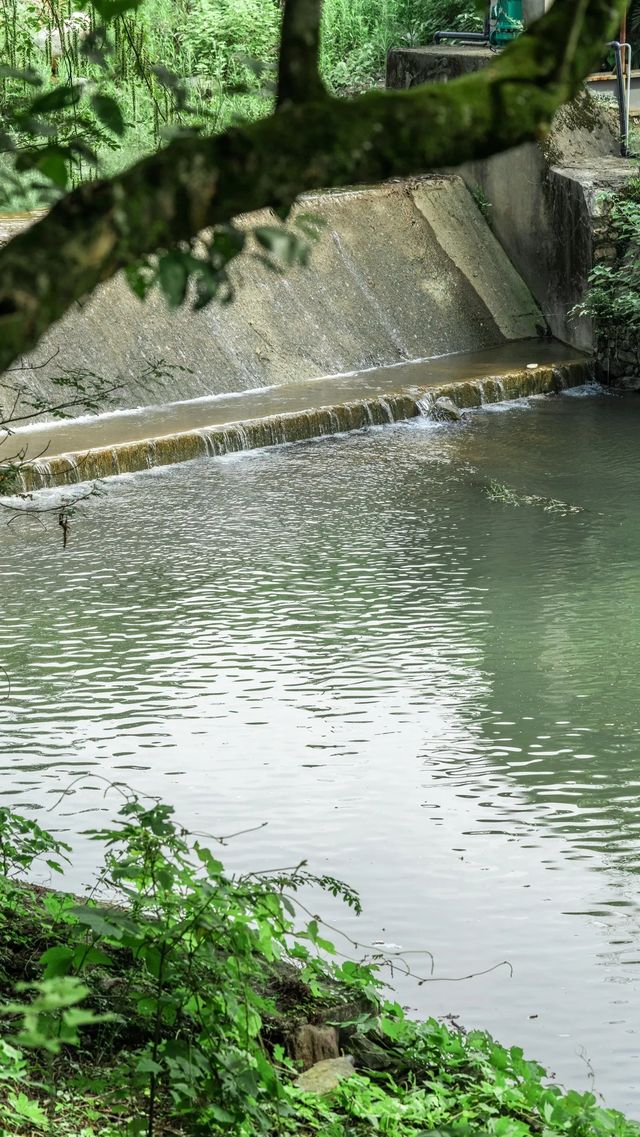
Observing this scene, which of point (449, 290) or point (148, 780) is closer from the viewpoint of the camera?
point (148, 780)

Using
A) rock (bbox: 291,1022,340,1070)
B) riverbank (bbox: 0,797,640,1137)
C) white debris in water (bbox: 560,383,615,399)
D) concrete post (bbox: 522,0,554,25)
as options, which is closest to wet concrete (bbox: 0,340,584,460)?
white debris in water (bbox: 560,383,615,399)

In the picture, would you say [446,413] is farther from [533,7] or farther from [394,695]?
[394,695]

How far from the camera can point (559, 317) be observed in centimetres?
1353

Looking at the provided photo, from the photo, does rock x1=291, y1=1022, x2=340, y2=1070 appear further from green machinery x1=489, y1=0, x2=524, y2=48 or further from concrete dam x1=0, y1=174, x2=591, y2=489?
green machinery x1=489, y1=0, x2=524, y2=48

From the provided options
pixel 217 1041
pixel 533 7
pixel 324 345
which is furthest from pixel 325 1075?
pixel 533 7

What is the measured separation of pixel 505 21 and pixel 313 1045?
12378 mm

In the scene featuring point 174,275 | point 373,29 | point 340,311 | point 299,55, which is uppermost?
point 299,55

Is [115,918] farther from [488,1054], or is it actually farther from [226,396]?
[226,396]

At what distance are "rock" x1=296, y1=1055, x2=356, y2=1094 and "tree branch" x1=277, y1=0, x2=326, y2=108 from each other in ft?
6.90

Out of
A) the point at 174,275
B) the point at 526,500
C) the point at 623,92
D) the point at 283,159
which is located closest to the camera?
the point at 174,275

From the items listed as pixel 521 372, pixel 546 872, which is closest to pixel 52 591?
pixel 546 872

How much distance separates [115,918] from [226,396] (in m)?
8.91

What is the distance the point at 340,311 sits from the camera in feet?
42.4

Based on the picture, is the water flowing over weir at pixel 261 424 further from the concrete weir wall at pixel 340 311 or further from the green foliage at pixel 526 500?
the green foliage at pixel 526 500
